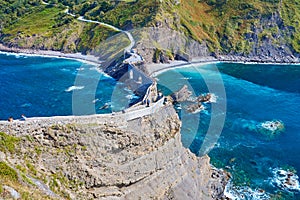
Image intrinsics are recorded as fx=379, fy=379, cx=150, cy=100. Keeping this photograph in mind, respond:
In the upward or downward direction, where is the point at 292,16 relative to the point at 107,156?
downward

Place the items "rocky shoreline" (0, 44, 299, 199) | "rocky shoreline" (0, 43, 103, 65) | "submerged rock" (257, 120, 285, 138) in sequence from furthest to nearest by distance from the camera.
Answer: "rocky shoreline" (0, 43, 103, 65)
"submerged rock" (257, 120, 285, 138)
"rocky shoreline" (0, 44, 299, 199)

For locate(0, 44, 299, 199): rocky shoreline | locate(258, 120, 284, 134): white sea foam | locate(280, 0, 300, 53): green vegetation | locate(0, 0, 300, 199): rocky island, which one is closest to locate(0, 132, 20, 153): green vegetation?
locate(0, 0, 300, 199): rocky island

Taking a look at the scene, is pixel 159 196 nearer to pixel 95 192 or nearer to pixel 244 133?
pixel 95 192

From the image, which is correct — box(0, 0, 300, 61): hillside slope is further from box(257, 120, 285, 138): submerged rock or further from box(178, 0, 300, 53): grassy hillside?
box(257, 120, 285, 138): submerged rock

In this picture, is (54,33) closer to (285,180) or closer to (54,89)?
(54,89)

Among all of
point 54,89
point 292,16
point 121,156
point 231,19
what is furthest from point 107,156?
point 292,16

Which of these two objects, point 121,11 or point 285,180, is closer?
point 285,180

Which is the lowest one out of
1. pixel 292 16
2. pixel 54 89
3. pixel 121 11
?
pixel 54 89
